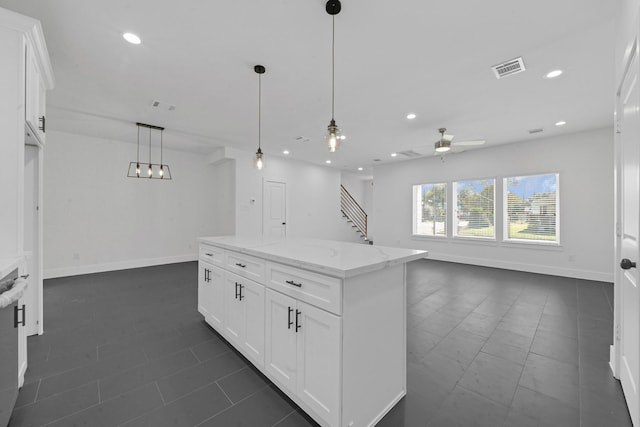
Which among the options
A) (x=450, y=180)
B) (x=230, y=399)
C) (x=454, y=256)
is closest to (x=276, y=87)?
(x=230, y=399)

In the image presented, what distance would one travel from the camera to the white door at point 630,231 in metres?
1.50

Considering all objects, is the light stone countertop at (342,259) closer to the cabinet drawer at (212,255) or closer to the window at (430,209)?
the cabinet drawer at (212,255)

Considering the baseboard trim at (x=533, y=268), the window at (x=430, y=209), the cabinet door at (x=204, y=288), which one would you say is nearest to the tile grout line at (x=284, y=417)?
the cabinet door at (x=204, y=288)

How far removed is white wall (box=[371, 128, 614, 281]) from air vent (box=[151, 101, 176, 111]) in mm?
6330

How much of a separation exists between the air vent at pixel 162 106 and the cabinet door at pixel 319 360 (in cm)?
387

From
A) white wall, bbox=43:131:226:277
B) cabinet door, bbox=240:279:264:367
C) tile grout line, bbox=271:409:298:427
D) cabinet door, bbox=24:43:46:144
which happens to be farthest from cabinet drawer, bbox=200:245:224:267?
white wall, bbox=43:131:226:277

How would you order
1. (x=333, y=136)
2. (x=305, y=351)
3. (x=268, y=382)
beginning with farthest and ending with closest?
1. (x=333, y=136)
2. (x=268, y=382)
3. (x=305, y=351)

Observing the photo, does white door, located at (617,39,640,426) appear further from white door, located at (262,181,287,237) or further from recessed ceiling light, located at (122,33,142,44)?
white door, located at (262,181,287,237)

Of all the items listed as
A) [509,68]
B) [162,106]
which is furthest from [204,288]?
[509,68]

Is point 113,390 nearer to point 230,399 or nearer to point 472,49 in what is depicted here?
point 230,399

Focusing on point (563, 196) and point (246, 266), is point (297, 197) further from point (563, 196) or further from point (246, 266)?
point (563, 196)

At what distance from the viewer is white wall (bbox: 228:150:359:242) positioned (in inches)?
262

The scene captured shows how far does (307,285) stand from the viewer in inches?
62.3

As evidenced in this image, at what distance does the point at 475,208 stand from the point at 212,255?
6386mm
